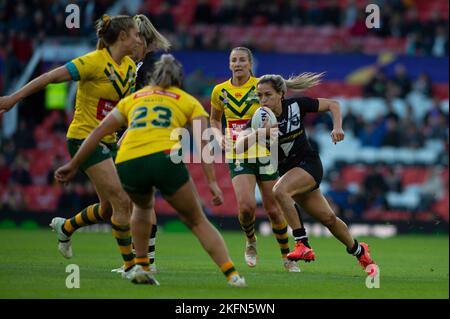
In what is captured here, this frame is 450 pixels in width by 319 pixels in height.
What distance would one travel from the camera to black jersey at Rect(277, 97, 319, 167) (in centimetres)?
1147

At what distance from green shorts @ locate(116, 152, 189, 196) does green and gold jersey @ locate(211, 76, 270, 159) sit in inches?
131

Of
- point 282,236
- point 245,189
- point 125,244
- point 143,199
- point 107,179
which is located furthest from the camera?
point 282,236

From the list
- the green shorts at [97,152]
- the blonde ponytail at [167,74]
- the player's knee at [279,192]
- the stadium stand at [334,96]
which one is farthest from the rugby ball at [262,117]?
the stadium stand at [334,96]

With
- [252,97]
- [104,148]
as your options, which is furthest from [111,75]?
[252,97]

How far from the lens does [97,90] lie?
10719 mm

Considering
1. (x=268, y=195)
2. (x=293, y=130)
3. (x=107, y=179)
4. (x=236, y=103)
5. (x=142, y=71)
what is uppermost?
(x=142, y=71)

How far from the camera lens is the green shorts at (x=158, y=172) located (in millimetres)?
8906

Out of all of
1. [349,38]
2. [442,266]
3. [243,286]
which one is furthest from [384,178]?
[243,286]

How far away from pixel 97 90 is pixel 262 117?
1.88 m

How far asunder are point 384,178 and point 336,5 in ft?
19.7

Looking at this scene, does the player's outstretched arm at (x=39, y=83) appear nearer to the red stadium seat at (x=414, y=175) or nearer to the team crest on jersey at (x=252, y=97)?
the team crest on jersey at (x=252, y=97)

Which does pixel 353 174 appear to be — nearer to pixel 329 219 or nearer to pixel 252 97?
pixel 252 97

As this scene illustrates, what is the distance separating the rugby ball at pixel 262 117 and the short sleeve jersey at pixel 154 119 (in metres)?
2.19

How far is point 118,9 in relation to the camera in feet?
91.4
